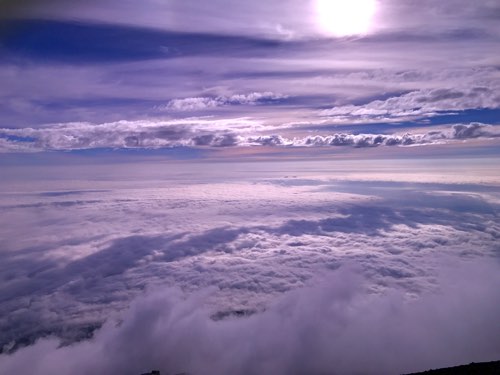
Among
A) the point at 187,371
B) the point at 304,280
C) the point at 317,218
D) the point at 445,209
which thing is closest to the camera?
the point at 187,371

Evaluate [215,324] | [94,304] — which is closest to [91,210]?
[94,304]

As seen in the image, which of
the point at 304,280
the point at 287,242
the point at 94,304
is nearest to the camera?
the point at 94,304

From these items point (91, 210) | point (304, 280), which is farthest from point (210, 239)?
point (91, 210)

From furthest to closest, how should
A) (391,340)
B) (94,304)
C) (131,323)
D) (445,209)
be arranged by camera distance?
1. (445,209)
2. (94,304)
3. (131,323)
4. (391,340)

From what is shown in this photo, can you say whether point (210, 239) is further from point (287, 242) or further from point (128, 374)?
point (128, 374)

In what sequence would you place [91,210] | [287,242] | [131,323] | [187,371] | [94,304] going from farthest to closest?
[91,210]
[287,242]
[94,304]
[131,323]
[187,371]

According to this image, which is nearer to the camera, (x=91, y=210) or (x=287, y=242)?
(x=287, y=242)

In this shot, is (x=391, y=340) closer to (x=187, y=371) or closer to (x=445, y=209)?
(x=187, y=371)

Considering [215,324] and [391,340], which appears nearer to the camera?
[391,340]
